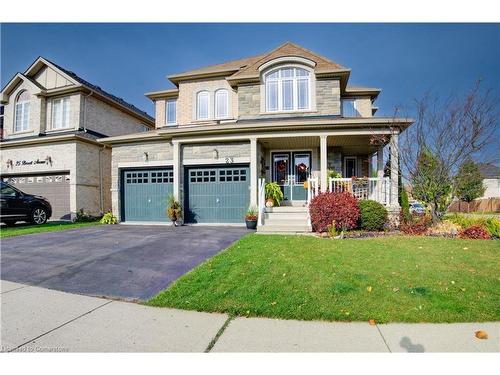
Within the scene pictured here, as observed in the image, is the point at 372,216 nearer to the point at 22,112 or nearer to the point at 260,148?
the point at 260,148

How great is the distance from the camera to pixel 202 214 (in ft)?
37.3

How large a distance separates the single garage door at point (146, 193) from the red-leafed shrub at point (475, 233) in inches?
421

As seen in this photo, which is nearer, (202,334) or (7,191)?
(202,334)

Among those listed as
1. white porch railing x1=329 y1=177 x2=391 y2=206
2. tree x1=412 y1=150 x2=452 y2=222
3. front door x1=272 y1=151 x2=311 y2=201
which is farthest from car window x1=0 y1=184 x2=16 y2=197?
tree x1=412 y1=150 x2=452 y2=222

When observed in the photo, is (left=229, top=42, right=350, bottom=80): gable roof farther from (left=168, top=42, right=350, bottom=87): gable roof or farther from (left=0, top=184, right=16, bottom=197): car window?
(left=0, top=184, right=16, bottom=197): car window

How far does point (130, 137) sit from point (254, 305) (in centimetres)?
1119

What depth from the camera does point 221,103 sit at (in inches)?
546

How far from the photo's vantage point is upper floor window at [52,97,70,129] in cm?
1506

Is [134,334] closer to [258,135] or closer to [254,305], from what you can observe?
[254,305]

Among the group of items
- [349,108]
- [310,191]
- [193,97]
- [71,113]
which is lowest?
[310,191]

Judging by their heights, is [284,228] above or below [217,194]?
below

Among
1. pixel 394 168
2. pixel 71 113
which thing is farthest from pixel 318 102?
pixel 71 113

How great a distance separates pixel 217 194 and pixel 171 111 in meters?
7.21

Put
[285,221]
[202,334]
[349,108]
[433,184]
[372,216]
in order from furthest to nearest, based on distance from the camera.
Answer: [349,108] < [285,221] < [433,184] < [372,216] < [202,334]
